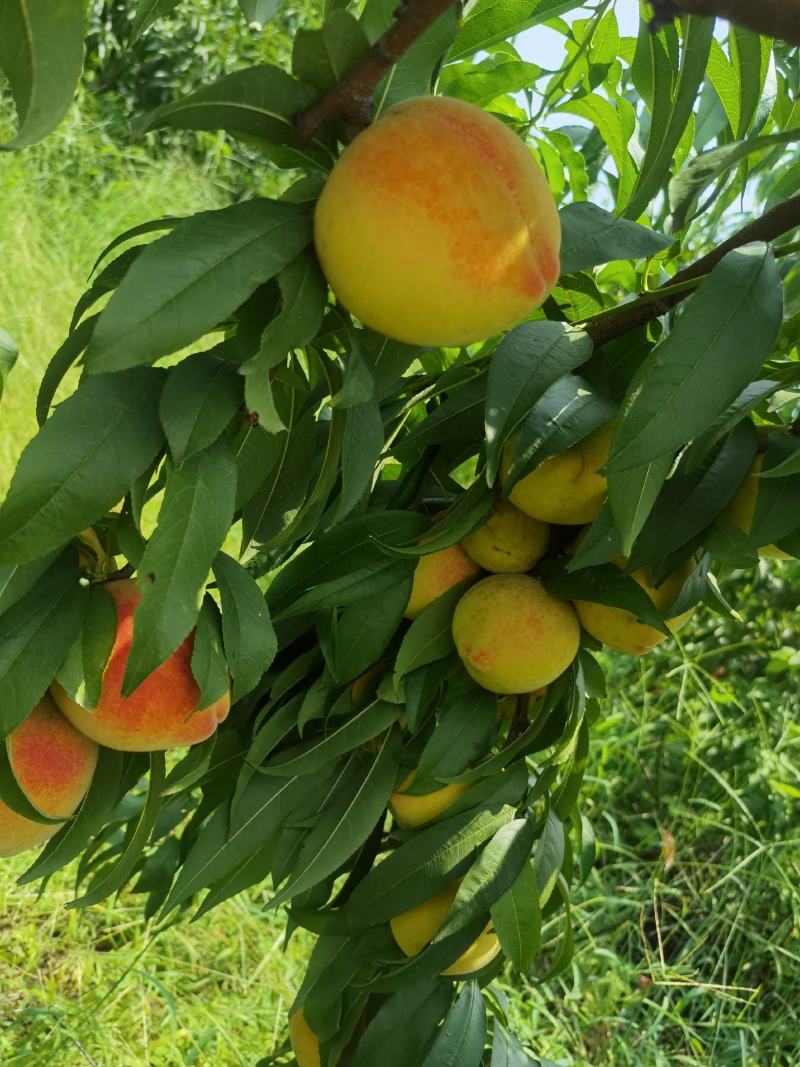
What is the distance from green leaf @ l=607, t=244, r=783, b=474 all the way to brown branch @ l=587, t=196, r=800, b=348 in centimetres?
7

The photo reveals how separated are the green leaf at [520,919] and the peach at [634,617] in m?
0.15

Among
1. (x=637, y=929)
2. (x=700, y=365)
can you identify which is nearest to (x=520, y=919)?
(x=700, y=365)

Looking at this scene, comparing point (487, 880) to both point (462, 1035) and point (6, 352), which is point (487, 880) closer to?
point (462, 1035)

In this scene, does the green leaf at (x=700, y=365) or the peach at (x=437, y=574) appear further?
the peach at (x=437, y=574)

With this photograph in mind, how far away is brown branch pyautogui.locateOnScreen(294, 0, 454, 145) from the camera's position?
15.6 inches

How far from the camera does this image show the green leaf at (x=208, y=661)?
0.53m

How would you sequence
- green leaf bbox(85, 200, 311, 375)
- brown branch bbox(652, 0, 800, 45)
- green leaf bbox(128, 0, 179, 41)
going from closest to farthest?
brown branch bbox(652, 0, 800, 45) < green leaf bbox(85, 200, 311, 375) < green leaf bbox(128, 0, 179, 41)

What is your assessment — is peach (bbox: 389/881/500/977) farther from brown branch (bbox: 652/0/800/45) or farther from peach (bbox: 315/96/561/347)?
brown branch (bbox: 652/0/800/45)

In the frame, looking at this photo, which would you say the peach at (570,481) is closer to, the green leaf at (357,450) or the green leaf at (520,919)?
the green leaf at (357,450)

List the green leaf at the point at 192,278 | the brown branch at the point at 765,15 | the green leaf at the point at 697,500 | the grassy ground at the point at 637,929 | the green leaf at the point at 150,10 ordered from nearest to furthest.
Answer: the brown branch at the point at 765,15 → the green leaf at the point at 192,278 → the green leaf at the point at 150,10 → the green leaf at the point at 697,500 → the grassy ground at the point at 637,929

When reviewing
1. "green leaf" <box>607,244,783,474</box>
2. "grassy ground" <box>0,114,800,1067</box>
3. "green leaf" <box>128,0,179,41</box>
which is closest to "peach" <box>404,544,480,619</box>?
"green leaf" <box>607,244,783,474</box>

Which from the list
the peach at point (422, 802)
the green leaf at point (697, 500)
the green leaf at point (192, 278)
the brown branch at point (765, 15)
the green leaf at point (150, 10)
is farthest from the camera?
the peach at point (422, 802)

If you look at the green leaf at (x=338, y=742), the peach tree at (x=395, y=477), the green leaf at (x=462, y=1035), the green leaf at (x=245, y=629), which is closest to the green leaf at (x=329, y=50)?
the peach tree at (x=395, y=477)

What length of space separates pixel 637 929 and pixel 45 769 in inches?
61.0
